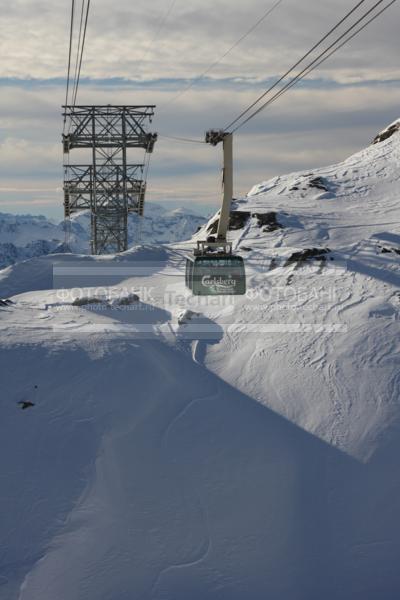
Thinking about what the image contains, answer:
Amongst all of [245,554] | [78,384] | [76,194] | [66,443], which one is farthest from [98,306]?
[76,194]

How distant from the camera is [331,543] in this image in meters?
16.8

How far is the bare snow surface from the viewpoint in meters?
16.0

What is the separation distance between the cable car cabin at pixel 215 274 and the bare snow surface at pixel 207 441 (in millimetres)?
2788

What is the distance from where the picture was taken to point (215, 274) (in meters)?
22.5

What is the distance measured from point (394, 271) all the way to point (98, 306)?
538 inches

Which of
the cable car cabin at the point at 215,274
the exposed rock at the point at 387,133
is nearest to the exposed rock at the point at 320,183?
the exposed rock at the point at 387,133

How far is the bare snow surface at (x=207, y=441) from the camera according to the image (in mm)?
16047

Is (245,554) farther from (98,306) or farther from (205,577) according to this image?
(98,306)

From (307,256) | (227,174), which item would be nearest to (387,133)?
(307,256)

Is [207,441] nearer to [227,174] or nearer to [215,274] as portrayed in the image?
[215,274]

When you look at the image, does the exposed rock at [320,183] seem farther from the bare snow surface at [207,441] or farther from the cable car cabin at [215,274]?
the cable car cabin at [215,274]

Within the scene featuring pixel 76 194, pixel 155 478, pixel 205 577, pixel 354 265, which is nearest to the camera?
pixel 205 577

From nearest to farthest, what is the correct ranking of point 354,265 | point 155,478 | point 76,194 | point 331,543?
point 331,543 < point 155,478 < point 354,265 < point 76,194

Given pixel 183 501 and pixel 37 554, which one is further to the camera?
pixel 183 501
